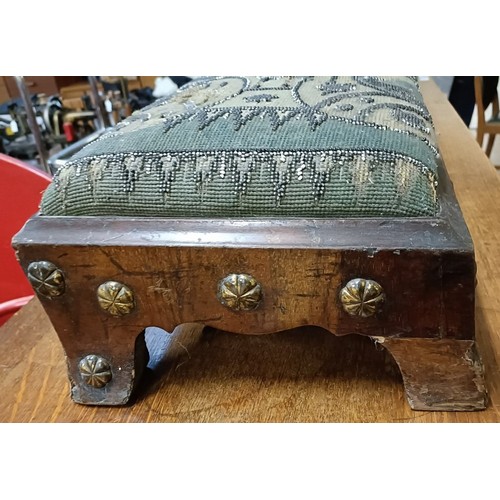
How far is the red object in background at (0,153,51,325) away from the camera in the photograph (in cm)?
91

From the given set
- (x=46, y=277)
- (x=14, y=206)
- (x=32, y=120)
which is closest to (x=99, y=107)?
(x=32, y=120)

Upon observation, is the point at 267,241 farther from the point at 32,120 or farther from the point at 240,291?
the point at 32,120

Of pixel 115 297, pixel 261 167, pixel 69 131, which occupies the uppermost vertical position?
pixel 261 167

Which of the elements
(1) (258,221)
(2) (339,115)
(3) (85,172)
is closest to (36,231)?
(3) (85,172)

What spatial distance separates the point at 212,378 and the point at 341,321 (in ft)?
0.63

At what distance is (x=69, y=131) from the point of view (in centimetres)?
156

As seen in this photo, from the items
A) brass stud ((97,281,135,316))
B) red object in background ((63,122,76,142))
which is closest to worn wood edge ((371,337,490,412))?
brass stud ((97,281,135,316))

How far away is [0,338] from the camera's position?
75cm

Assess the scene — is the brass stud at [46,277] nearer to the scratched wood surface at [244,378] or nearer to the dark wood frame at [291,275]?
the dark wood frame at [291,275]

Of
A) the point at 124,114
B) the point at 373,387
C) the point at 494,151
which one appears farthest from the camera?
the point at 494,151

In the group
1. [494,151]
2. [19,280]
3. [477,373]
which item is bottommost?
[494,151]

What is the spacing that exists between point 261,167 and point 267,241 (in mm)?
68

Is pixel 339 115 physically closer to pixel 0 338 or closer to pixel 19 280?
pixel 0 338

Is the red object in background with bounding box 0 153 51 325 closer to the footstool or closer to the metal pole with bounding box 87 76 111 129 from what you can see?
the footstool
